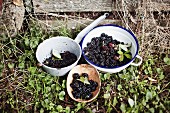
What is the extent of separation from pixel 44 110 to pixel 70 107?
0.18 metres

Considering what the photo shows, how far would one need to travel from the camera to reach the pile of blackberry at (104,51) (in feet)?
7.93

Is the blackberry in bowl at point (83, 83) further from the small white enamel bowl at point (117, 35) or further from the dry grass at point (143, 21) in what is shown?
the dry grass at point (143, 21)

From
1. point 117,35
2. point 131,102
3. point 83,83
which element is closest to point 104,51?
point 117,35

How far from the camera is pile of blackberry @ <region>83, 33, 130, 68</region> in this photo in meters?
2.42

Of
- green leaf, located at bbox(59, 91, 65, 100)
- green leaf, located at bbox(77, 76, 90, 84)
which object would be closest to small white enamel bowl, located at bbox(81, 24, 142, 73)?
green leaf, located at bbox(77, 76, 90, 84)

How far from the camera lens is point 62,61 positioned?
2.45 meters

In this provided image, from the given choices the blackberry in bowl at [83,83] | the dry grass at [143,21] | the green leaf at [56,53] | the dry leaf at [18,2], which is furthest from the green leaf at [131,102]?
the dry leaf at [18,2]

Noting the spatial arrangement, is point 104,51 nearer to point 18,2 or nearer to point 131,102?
point 131,102

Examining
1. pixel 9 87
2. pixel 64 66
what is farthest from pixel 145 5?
pixel 9 87

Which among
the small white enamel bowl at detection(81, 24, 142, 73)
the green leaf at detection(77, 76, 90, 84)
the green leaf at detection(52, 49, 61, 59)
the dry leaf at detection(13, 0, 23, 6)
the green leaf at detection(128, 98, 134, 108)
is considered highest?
the dry leaf at detection(13, 0, 23, 6)

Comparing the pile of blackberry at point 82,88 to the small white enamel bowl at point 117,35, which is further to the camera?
the small white enamel bowl at point 117,35

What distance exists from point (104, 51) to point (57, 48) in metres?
0.35

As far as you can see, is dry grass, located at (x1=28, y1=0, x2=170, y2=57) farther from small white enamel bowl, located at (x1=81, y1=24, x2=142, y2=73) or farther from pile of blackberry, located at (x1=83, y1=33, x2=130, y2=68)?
pile of blackberry, located at (x1=83, y1=33, x2=130, y2=68)

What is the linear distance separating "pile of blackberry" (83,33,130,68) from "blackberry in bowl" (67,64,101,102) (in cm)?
8
